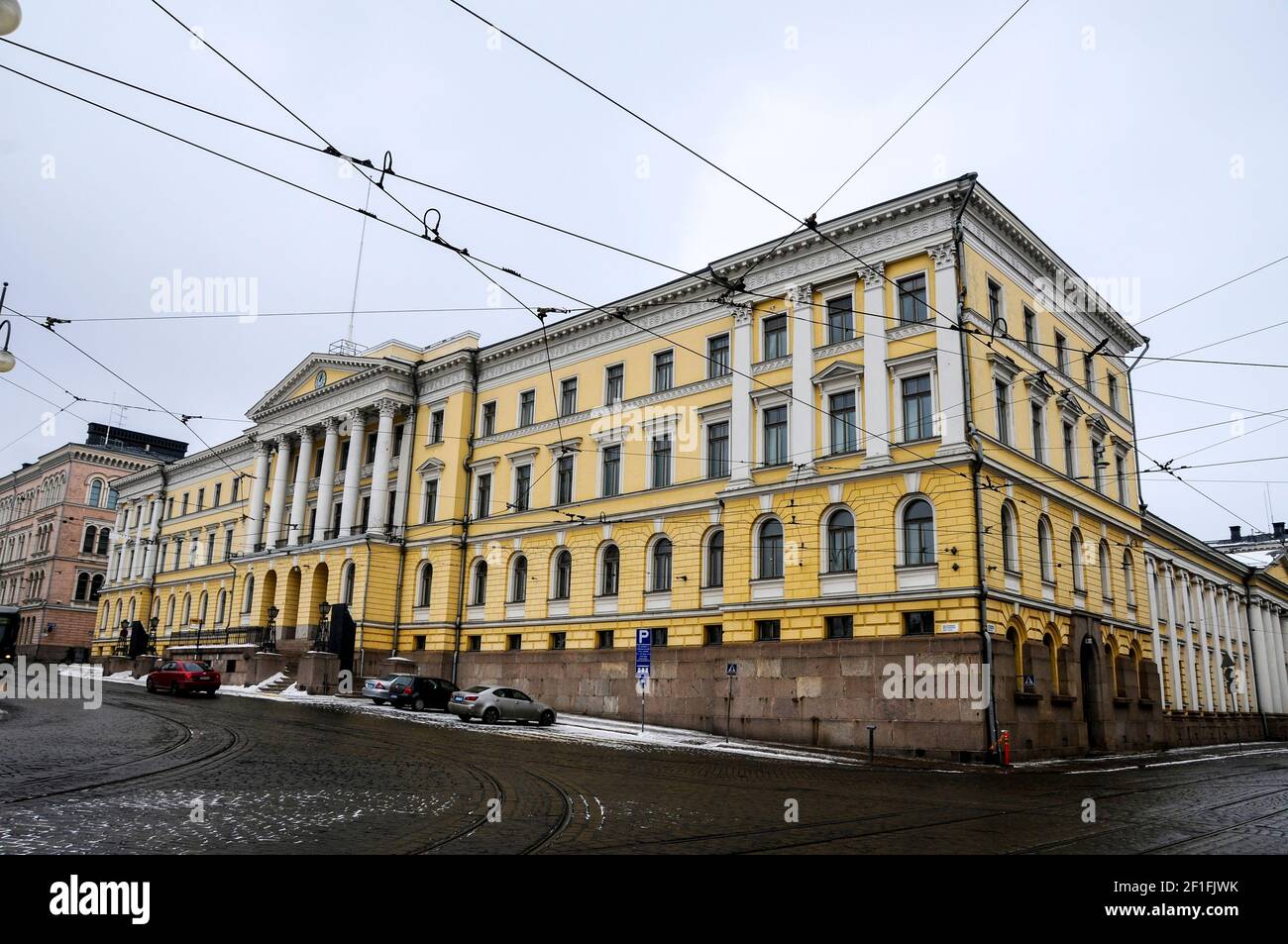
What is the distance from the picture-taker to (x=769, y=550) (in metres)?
31.7

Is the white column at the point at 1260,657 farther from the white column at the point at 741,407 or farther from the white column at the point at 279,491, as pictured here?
the white column at the point at 279,491

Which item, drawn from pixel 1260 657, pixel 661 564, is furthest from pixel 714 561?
pixel 1260 657

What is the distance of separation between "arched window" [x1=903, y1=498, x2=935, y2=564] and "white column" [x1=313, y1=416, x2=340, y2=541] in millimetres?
32600

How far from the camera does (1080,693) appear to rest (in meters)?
31.0

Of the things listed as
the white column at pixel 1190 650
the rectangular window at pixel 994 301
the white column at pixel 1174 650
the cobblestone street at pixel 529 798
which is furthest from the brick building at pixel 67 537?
the white column at pixel 1190 650

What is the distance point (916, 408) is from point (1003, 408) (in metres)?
3.22

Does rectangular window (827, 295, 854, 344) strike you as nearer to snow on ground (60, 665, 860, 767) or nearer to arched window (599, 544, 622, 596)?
arched window (599, 544, 622, 596)

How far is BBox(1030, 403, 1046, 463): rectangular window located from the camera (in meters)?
31.8

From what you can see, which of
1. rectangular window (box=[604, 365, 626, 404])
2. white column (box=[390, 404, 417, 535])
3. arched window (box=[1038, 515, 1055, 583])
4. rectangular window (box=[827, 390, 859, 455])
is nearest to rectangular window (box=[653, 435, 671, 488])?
rectangular window (box=[604, 365, 626, 404])

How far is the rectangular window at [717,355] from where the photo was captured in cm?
3503

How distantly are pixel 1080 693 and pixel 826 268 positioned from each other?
16603 mm

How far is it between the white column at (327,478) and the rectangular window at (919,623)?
→ 108 ft
